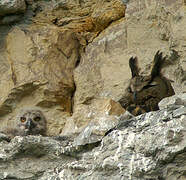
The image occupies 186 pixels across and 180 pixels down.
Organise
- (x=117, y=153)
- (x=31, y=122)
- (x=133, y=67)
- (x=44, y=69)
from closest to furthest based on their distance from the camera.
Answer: (x=117, y=153) < (x=133, y=67) < (x=31, y=122) < (x=44, y=69)

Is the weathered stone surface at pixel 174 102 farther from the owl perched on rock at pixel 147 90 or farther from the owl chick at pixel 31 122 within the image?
the owl chick at pixel 31 122

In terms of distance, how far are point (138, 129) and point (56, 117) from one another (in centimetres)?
211

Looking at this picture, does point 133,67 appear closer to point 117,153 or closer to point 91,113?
point 91,113

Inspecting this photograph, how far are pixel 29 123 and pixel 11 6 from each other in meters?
1.29

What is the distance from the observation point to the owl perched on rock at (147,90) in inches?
216

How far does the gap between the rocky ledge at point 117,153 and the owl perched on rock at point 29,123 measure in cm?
109

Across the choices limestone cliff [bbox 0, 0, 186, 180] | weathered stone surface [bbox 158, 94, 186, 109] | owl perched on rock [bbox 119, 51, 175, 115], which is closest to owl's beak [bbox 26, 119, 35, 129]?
limestone cliff [bbox 0, 0, 186, 180]

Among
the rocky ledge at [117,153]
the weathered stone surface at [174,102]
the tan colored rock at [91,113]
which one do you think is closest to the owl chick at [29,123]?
the tan colored rock at [91,113]

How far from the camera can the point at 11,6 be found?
6445 millimetres

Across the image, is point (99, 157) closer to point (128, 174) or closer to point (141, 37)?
point (128, 174)

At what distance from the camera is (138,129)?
424cm

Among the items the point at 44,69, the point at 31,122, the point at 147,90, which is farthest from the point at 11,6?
the point at 147,90

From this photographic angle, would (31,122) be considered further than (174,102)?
Yes

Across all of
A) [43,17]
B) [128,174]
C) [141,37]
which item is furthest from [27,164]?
[43,17]
